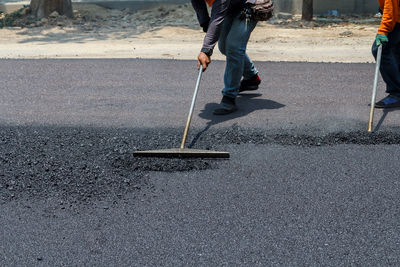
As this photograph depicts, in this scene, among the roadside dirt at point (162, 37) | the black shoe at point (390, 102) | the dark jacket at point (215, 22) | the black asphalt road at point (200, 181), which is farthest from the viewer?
the roadside dirt at point (162, 37)

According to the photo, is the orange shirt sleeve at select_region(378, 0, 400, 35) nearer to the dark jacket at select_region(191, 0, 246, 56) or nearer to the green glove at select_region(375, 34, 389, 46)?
the green glove at select_region(375, 34, 389, 46)

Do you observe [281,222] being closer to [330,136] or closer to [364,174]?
[364,174]

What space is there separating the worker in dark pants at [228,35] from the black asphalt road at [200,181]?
0.28 m

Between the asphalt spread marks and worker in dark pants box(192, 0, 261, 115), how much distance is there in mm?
593

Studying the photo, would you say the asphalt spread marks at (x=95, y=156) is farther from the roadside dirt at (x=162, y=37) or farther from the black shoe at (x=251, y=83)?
the roadside dirt at (x=162, y=37)

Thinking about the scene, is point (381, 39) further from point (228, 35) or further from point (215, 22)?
point (215, 22)

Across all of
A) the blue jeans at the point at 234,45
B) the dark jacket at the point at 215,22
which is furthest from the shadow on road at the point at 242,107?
the dark jacket at the point at 215,22

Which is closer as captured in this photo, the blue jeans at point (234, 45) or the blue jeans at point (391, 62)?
the blue jeans at point (234, 45)

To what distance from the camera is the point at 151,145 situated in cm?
448

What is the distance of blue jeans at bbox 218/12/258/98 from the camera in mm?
5109

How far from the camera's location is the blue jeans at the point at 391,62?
5.30m

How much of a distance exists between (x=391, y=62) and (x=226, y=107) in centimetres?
170

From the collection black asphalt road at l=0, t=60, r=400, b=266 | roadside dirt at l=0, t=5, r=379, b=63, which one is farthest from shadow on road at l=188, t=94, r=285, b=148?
roadside dirt at l=0, t=5, r=379, b=63

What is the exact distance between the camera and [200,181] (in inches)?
149
